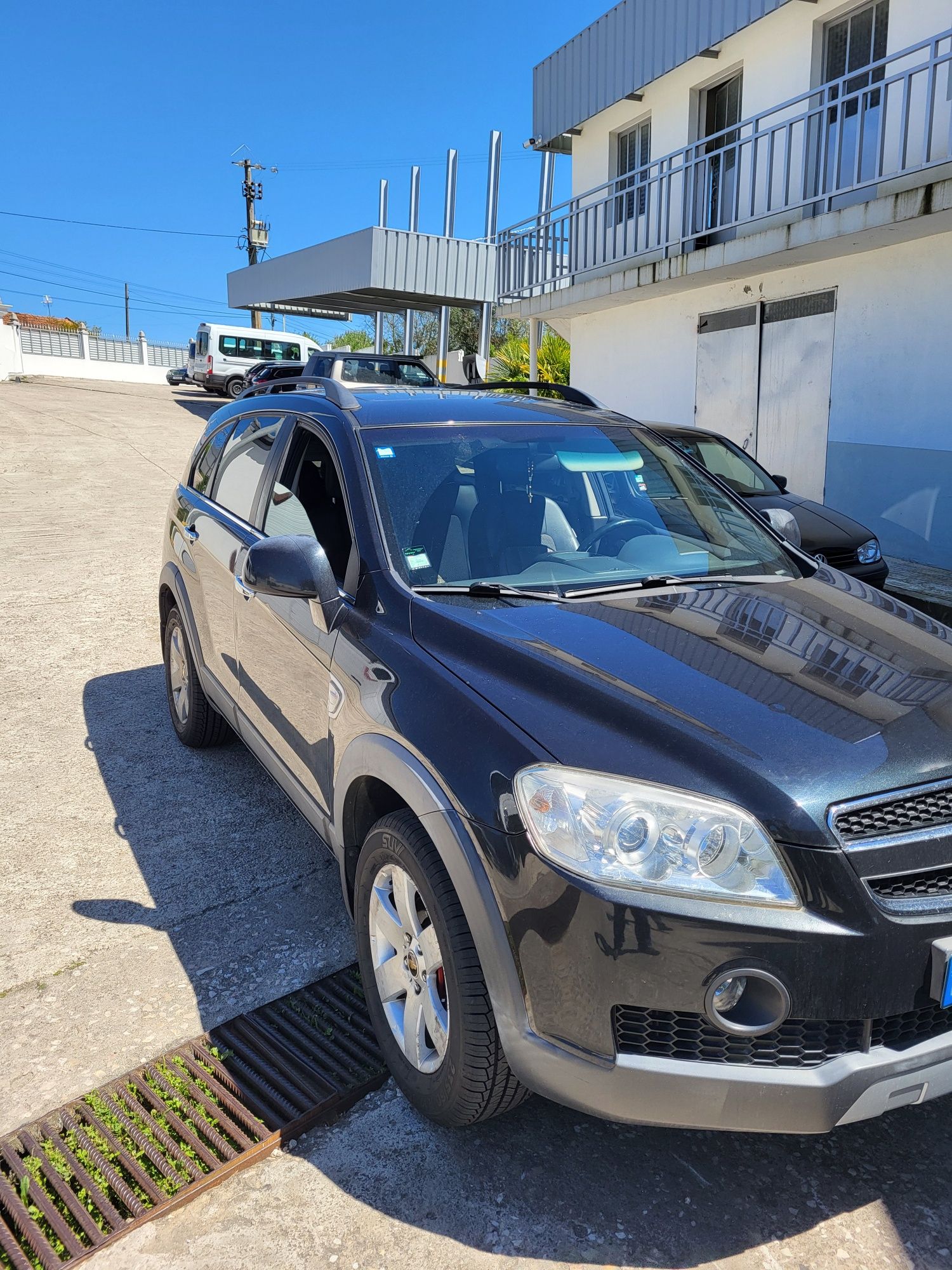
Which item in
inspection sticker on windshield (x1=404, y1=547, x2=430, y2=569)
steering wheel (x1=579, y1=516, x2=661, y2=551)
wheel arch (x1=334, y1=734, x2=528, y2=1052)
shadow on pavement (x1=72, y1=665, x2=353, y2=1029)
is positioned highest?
steering wheel (x1=579, y1=516, x2=661, y2=551)

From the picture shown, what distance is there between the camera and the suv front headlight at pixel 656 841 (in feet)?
6.09

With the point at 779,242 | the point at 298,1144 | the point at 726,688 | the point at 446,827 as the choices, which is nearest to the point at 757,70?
the point at 779,242

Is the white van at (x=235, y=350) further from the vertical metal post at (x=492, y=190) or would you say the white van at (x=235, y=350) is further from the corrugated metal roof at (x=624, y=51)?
the corrugated metal roof at (x=624, y=51)

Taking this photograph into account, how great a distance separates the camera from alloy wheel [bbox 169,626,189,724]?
473 centimetres

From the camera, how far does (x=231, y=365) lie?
30656 millimetres

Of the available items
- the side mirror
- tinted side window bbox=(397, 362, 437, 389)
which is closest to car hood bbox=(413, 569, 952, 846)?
the side mirror

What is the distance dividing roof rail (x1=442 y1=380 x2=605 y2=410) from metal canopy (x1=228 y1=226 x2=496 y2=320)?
15.5 metres

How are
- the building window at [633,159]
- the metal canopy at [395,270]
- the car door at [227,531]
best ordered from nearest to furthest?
the car door at [227,531]
the building window at [633,159]
the metal canopy at [395,270]

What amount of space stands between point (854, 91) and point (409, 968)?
10.5 m

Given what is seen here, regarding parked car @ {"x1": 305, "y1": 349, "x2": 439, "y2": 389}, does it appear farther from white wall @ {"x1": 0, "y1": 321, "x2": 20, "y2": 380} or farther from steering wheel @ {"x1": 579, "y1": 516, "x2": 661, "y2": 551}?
white wall @ {"x1": 0, "y1": 321, "x2": 20, "y2": 380}

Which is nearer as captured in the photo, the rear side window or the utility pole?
the rear side window

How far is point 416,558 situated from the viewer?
9.32 ft

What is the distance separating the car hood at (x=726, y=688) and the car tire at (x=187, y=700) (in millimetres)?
2325

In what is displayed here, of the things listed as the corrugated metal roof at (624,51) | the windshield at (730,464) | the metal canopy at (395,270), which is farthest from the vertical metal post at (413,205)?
the windshield at (730,464)
